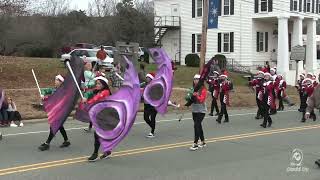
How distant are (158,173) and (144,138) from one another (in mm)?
4369

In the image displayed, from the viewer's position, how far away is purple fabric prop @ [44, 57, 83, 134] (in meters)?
11.1

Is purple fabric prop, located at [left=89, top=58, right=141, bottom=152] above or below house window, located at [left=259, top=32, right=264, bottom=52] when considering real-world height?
below

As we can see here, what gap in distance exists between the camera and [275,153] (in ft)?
37.1

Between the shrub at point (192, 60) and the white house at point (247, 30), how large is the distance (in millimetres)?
2699

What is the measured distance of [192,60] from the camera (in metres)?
45.9

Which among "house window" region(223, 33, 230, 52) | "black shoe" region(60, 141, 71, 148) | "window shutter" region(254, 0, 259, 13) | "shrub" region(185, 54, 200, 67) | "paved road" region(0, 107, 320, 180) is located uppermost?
"window shutter" region(254, 0, 259, 13)

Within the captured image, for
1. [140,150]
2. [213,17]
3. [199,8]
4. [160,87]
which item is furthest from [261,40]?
[140,150]

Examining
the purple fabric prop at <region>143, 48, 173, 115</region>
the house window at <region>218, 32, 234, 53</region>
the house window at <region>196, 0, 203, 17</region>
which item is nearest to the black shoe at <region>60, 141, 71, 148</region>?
the purple fabric prop at <region>143, 48, 173, 115</region>

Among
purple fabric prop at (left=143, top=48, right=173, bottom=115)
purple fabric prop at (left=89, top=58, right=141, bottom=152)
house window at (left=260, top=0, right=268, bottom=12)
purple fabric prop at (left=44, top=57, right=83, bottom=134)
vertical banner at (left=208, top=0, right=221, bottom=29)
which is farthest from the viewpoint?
house window at (left=260, top=0, right=268, bottom=12)

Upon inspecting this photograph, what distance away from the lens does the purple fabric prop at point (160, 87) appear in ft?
45.8

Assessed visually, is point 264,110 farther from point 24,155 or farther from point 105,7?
point 105,7

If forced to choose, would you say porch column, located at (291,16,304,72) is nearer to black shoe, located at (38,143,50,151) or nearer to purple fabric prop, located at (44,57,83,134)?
purple fabric prop, located at (44,57,83,134)

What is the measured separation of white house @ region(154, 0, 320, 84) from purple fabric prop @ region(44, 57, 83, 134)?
114 feet

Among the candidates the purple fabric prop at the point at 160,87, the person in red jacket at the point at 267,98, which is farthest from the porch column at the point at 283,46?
the purple fabric prop at the point at 160,87
